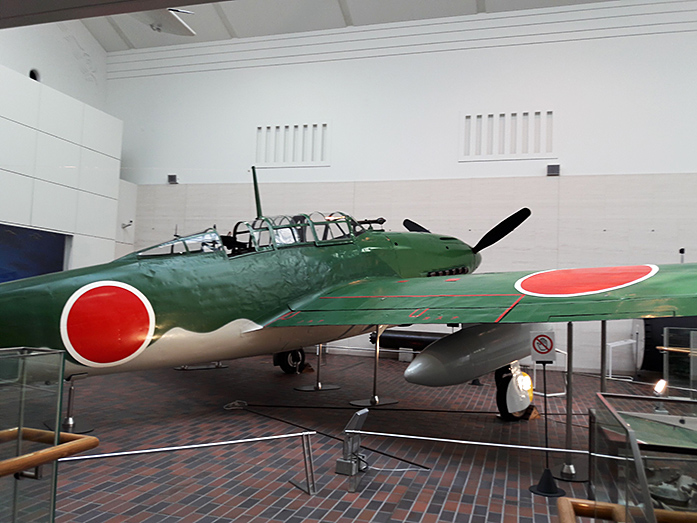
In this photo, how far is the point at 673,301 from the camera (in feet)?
13.6

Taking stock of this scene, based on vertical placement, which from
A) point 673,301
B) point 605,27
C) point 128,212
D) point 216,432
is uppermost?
point 605,27

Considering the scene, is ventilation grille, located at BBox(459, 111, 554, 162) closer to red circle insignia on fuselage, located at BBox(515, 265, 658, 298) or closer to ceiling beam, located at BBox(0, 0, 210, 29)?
red circle insignia on fuselage, located at BBox(515, 265, 658, 298)

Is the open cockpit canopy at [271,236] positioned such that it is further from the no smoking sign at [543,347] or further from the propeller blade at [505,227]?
the no smoking sign at [543,347]

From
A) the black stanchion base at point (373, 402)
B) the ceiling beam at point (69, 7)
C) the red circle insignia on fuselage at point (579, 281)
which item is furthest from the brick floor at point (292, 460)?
the ceiling beam at point (69, 7)

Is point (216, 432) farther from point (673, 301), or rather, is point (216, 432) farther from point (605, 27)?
point (605, 27)

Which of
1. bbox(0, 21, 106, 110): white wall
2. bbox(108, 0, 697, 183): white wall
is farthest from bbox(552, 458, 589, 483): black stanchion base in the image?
bbox(0, 21, 106, 110): white wall

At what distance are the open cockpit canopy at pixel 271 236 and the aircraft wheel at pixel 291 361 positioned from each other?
2875mm

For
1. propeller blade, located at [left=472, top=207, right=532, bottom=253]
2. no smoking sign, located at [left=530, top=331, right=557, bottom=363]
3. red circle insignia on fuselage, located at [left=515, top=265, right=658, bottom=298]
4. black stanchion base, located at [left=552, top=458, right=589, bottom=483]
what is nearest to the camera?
black stanchion base, located at [left=552, top=458, right=589, bottom=483]

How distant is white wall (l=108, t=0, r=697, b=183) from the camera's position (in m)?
11.2

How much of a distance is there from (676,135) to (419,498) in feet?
36.1

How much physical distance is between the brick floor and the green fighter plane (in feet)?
2.66

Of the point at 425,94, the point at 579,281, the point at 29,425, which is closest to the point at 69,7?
the point at 29,425

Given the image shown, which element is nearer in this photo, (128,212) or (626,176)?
(626,176)

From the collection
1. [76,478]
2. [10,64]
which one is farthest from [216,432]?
[10,64]
